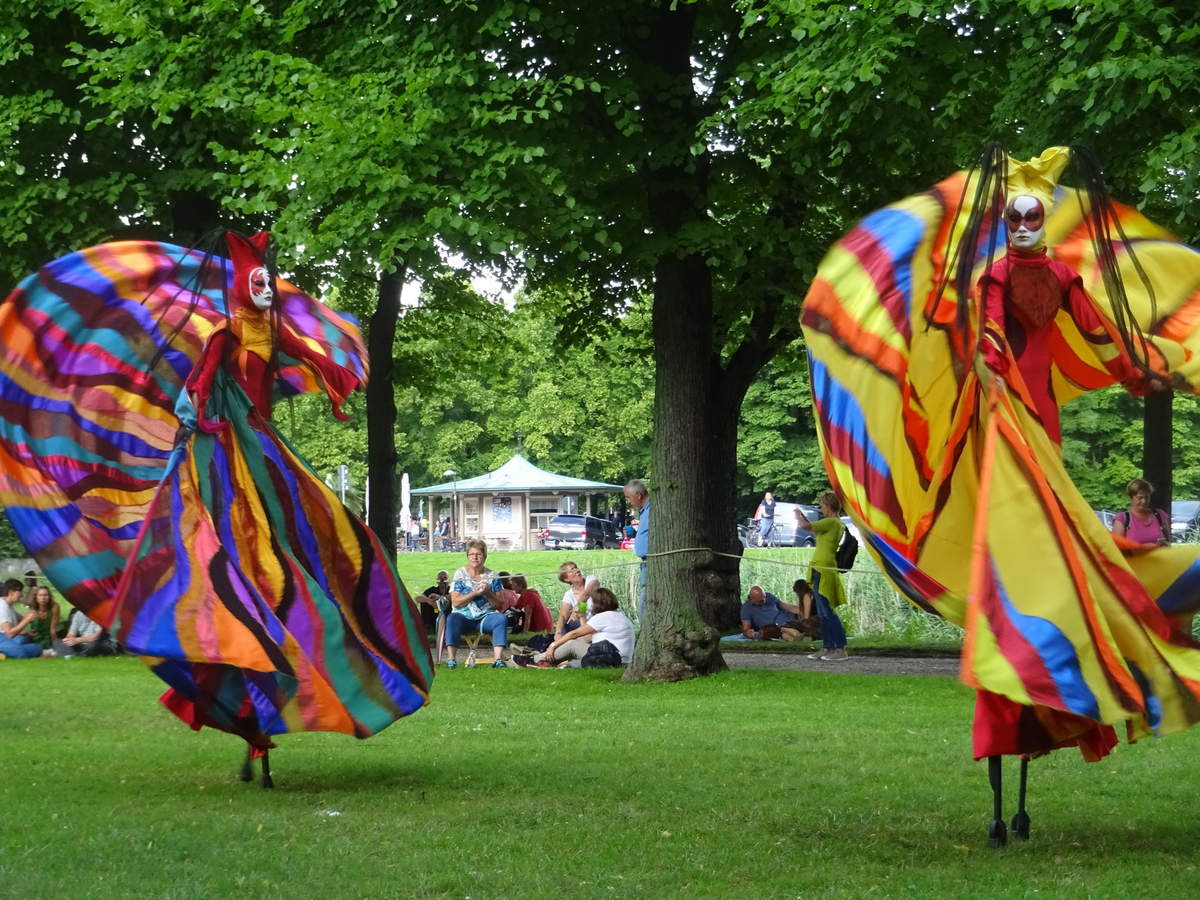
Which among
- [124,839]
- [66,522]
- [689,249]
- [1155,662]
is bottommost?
[124,839]

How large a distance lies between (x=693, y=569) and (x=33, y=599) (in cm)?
972

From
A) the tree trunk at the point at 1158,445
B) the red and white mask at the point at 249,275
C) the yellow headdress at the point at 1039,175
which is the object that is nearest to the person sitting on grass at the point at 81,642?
the red and white mask at the point at 249,275

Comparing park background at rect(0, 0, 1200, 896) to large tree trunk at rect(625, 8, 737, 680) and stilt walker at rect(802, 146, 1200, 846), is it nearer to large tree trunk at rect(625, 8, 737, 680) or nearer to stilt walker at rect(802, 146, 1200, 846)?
large tree trunk at rect(625, 8, 737, 680)

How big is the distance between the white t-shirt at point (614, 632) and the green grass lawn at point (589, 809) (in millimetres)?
4024

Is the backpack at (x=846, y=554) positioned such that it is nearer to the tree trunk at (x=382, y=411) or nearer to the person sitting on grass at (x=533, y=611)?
the person sitting on grass at (x=533, y=611)

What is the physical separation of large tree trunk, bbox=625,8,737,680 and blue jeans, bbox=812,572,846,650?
271cm

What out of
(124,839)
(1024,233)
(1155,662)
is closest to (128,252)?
(124,839)

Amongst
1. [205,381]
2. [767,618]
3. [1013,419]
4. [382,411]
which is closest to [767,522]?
[382,411]

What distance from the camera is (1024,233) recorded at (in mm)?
7258

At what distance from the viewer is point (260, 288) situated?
9117 millimetres

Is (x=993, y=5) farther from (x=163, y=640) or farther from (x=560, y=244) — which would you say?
(x=163, y=640)

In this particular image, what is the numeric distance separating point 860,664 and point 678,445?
Result: 3.78 metres

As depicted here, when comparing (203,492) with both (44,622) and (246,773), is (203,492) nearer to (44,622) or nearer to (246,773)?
(246,773)

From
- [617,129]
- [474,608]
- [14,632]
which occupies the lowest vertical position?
[14,632]
